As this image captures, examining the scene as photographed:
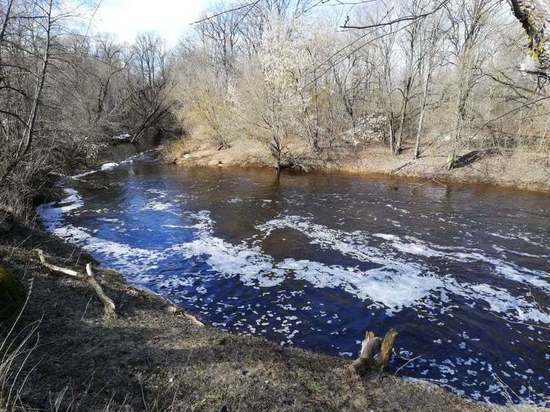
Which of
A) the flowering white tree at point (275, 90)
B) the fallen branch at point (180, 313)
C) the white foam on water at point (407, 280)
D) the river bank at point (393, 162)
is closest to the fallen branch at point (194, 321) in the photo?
the fallen branch at point (180, 313)

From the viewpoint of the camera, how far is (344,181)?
2230cm

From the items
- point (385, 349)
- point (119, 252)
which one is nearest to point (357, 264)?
point (385, 349)

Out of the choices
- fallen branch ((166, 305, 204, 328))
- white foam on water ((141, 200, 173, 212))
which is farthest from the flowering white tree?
fallen branch ((166, 305, 204, 328))

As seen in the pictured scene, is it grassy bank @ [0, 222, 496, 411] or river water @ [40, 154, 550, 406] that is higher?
grassy bank @ [0, 222, 496, 411]

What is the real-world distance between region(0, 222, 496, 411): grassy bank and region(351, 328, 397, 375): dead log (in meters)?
0.20

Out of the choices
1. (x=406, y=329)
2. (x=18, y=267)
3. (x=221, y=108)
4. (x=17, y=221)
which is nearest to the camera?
(x=18, y=267)

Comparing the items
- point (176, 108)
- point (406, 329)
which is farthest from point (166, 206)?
point (176, 108)

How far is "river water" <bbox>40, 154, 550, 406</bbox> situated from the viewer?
23.0 ft

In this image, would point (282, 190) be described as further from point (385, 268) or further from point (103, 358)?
point (103, 358)

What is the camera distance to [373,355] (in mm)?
5777

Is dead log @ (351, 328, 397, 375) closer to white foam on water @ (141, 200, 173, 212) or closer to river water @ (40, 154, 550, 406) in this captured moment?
river water @ (40, 154, 550, 406)

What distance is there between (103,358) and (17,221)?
278 inches

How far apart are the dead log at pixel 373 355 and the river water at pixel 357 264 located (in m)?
0.77

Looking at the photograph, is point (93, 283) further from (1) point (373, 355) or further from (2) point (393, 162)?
(2) point (393, 162)
